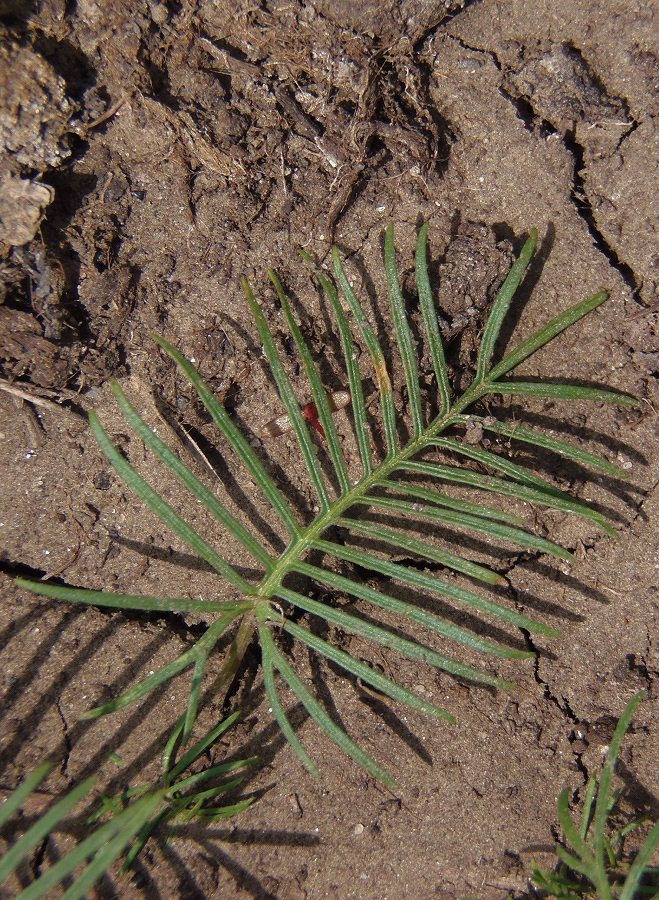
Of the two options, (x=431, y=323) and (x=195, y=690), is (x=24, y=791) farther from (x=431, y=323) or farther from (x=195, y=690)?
(x=431, y=323)

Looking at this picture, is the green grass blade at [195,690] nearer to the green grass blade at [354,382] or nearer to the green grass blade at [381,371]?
the green grass blade at [354,382]

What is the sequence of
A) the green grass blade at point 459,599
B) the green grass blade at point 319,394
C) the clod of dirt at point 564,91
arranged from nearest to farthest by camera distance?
the green grass blade at point 459,599 < the green grass blade at point 319,394 < the clod of dirt at point 564,91

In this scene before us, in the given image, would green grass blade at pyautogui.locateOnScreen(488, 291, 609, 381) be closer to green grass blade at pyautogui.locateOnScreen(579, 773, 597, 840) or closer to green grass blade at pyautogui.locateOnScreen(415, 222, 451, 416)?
green grass blade at pyautogui.locateOnScreen(415, 222, 451, 416)

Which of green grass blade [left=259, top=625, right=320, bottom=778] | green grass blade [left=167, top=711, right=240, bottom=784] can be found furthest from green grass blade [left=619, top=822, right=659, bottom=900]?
green grass blade [left=167, top=711, right=240, bottom=784]

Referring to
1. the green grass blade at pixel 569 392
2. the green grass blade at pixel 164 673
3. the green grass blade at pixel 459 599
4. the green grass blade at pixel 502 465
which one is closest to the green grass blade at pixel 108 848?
the green grass blade at pixel 164 673

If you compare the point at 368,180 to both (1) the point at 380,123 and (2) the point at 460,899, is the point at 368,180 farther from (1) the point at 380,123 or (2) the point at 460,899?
(2) the point at 460,899
